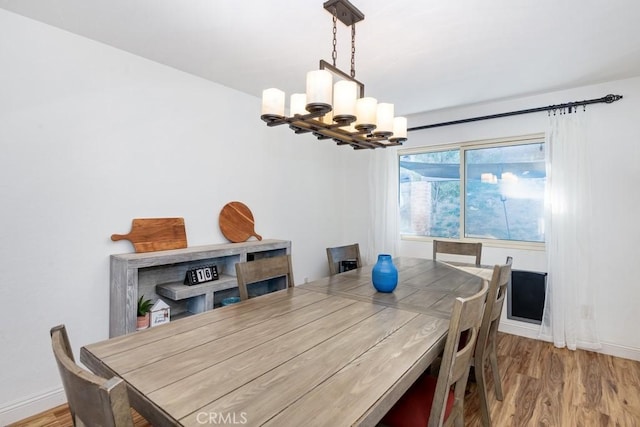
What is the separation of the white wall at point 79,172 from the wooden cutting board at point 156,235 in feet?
0.21

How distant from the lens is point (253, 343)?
1.15 meters

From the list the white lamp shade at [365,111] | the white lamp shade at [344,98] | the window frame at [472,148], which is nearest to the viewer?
the white lamp shade at [344,98]

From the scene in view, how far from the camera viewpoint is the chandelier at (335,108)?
1.45m

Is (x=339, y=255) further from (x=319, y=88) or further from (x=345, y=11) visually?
(x=345, y=11)

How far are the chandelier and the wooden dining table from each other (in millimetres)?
955

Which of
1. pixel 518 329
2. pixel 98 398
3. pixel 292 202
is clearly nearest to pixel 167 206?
pixel 292 202

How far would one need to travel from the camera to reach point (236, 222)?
3018 millimetres

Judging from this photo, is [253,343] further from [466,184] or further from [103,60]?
[466,184]

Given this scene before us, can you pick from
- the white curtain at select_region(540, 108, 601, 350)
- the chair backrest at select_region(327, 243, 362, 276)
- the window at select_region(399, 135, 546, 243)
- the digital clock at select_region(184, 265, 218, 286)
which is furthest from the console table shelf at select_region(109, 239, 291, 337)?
the white curtain at select_region(540, 108, 601, 350)

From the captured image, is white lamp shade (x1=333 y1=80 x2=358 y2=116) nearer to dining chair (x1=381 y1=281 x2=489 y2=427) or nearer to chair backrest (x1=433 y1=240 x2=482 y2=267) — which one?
dining chair (x1=381 y1=281 x2=489 y2=427)

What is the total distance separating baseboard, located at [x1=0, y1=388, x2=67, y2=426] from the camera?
71.8 inches

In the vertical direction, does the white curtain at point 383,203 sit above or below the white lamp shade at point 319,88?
below

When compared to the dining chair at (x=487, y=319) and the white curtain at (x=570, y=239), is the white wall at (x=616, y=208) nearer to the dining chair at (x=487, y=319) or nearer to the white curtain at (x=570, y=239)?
the white curtain at (x=570, y=239)

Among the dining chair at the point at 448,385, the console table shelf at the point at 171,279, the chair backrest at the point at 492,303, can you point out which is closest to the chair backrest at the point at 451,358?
the dining chair at the point at 448,385
